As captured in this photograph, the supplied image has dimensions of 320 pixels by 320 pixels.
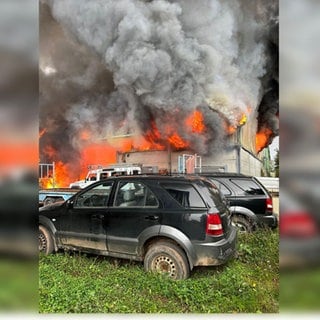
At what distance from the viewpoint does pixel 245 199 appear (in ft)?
9.68

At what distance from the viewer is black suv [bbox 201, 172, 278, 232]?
9.52ft

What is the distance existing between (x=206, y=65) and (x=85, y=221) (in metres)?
1.81

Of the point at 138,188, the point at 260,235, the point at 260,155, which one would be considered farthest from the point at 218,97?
the point at 260,235

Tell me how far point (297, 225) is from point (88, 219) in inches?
72.9

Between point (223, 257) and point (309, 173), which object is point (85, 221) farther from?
point (309, 173)

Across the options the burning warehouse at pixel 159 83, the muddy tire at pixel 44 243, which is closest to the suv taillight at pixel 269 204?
the burning warehouse at pixel 159 83

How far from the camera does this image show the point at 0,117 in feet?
8.73

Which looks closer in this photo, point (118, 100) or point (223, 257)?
point (223, 257)

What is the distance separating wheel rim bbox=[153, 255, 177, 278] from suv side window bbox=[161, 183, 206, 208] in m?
0.50

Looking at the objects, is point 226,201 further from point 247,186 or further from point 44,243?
point 44,243

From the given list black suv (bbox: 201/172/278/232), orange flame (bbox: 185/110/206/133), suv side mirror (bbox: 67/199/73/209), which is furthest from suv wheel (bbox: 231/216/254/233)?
suv side mirror (bbox: 67/199/73/209)

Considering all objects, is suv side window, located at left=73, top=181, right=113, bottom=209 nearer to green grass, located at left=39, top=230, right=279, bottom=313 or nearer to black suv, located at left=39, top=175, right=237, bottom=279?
black suv, located at left=39, top=175, right=237, bottom=279

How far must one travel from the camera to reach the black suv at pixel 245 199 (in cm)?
290

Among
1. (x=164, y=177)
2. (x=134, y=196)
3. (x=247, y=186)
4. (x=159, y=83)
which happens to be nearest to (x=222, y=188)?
(x=247, y=186)
